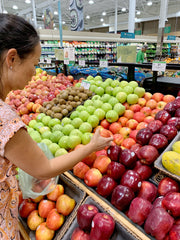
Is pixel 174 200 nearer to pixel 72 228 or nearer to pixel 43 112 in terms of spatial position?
pixel 72 228

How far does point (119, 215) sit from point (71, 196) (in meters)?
0.46

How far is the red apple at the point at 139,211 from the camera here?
1091 millimetres

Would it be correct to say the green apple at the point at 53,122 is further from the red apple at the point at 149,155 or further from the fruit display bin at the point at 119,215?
the red apple at the point at 149,155

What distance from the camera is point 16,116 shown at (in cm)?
76

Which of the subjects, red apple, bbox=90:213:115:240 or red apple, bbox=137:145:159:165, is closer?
red apple, bbox=90:213:115:240

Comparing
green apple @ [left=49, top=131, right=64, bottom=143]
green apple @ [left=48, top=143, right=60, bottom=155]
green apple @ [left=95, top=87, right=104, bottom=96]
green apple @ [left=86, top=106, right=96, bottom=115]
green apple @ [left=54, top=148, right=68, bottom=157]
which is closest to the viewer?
green apple @ [left=54, top=148, right=68, bottom=157]

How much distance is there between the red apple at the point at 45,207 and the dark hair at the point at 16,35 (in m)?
1.12

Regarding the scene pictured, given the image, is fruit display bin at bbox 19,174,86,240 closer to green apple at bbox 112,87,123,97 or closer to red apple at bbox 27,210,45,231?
red apple at bbox 27,210,45,231

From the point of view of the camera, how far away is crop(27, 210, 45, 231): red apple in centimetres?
132

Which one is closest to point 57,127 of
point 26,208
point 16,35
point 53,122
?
point 53,122

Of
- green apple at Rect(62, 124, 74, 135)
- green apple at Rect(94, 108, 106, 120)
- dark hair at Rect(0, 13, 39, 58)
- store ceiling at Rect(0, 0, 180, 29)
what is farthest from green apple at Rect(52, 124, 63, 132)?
store ceiling at Rect(0, 0, 180, 29)

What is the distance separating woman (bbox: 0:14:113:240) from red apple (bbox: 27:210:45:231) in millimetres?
521

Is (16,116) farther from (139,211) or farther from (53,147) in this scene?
(53,147)

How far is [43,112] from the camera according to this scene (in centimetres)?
253
